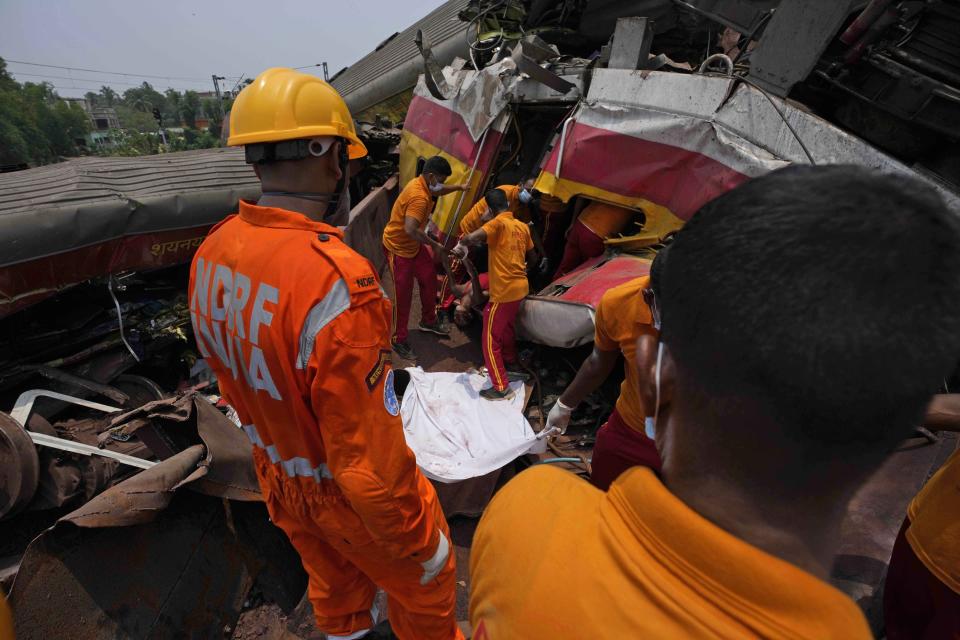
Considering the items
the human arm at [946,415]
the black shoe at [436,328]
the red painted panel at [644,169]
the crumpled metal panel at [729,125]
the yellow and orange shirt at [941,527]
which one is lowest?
the black shoe at [436,328]

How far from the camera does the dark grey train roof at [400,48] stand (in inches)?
523

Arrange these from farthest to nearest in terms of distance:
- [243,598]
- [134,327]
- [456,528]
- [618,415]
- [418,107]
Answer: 1. [418,107]
2. [134,327]
3. [456,528]
4. [243,598]
5. [618,415]

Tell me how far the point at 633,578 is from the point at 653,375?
38cm

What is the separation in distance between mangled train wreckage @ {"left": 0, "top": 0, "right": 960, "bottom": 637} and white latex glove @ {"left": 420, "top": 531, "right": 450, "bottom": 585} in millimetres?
1263

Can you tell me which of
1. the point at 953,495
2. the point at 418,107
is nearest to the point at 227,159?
the point at 418,107

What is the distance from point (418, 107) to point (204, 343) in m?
6.53

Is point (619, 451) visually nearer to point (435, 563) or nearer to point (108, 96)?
point (435, 563)

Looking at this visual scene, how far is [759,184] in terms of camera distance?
604 mm

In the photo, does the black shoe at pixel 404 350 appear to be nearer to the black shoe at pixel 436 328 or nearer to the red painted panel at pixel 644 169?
the black shoe at pixel 436 328

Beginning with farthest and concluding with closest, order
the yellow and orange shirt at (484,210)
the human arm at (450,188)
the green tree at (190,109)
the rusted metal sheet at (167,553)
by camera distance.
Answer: the green tree at (190,109) < the yellow and orange shirt at (484,210) < the human arm at (450,188) < the rusted metal sheet at (167,553)

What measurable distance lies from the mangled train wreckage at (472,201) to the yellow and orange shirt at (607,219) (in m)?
0.18

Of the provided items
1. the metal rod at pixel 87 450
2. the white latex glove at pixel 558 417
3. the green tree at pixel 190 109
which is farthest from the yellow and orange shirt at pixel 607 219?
the green tree at pixel 190 109

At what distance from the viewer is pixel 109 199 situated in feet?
12.1

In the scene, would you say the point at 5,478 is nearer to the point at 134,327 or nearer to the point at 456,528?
the point at 134,327
